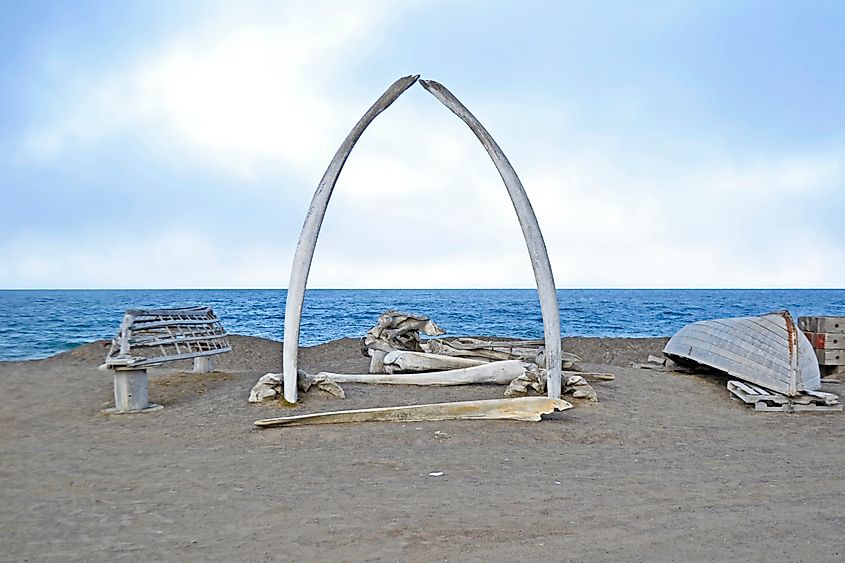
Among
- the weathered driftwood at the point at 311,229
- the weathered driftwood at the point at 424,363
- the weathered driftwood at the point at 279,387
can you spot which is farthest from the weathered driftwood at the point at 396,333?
the weathered driftwood at the point at 311,229

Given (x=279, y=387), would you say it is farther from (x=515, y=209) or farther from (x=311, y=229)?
(x=515, y=209)

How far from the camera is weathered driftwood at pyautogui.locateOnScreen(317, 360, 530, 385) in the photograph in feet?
33.4

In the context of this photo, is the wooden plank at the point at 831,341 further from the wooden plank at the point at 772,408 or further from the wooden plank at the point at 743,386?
the wooden plank at the point at 772,408

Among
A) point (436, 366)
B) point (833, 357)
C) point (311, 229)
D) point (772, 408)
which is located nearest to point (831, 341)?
point (833, 357)

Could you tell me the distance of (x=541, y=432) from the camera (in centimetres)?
774

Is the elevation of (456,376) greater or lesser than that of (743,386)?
greater

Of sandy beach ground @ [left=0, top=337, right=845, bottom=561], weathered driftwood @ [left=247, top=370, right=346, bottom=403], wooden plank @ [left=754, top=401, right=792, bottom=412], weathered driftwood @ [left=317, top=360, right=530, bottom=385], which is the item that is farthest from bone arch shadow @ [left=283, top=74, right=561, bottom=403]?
wooden plank @ [left=754, top=401, right=792, bottom=412]

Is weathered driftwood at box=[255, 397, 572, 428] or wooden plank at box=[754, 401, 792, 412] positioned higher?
weathered driftwood at box=[255, 397, 572, 428]

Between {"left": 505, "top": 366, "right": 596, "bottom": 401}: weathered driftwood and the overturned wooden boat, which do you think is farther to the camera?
the overturned wooden boat

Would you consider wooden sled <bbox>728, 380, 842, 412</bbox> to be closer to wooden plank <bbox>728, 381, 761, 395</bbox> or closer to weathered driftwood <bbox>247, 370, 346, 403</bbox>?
wooden plank <bbox>728, 381, 761, 395</bbox>

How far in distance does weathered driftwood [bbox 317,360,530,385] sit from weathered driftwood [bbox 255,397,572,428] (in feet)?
5.57

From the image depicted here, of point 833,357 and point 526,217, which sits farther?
point 833,357

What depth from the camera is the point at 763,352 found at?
10.1 meters

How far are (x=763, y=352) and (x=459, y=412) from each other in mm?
4961
